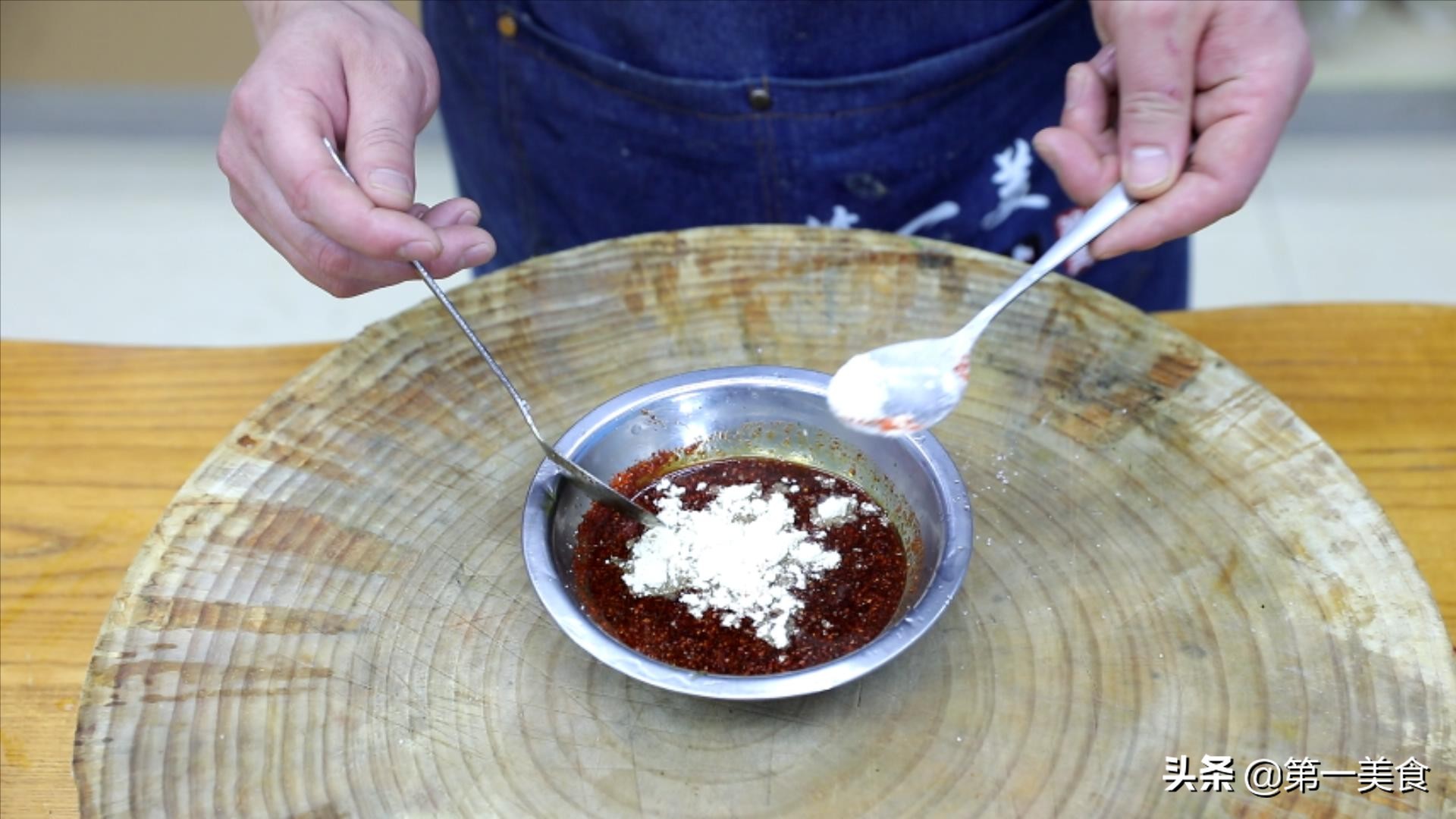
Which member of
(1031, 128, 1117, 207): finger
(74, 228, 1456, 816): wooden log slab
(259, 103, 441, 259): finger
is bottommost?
(74, 228, 1456, 816): wooden log slab

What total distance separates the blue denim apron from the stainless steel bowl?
13.4 inches

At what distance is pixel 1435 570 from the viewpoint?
1.28m

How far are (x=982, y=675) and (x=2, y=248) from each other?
293 cm

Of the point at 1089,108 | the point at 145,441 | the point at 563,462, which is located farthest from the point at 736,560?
the point at 145,441

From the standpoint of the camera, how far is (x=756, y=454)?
1370 millimetres

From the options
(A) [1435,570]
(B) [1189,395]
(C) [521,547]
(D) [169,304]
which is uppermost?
(D) [169,304]

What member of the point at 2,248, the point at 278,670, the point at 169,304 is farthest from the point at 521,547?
the point at 2,248

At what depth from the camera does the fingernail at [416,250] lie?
1122 millimetres

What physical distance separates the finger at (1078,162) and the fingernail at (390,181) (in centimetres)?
65

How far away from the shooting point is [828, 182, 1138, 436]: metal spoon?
1.17 m

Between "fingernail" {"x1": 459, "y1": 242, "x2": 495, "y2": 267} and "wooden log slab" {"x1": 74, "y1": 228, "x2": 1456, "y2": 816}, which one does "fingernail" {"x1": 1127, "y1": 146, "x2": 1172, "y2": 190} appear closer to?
"wooden log slab" {"x1": 74, "y1": 228, "x2": 1456, "y2": 816}

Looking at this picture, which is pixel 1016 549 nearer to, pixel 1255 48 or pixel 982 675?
pixel 982 675

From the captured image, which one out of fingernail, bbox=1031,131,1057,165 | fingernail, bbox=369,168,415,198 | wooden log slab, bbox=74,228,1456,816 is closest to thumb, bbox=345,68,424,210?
fingernail, bbox=369,168,415,198

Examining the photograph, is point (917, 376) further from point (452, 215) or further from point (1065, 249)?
point (452, 215)
